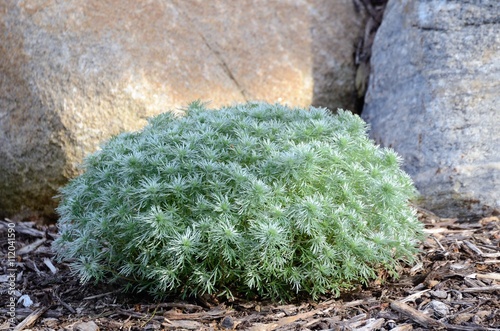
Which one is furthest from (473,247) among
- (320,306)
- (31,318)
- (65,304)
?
(31,318)

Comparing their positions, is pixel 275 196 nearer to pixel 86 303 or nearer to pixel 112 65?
pixel 86 303

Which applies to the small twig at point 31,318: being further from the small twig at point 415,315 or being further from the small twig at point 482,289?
the small twig at point 482,289

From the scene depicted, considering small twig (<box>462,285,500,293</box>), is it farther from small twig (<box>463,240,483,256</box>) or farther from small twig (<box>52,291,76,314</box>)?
small twig (<box>52,291,76,314</box>)

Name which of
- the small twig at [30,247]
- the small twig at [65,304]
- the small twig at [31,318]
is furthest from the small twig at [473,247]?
the small twig at [30,247]

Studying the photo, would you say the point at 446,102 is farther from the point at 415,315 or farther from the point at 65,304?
the point at 65,304

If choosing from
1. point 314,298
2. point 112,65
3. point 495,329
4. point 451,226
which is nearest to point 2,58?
point 112,65

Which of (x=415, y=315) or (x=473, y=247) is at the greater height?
(x=473, y=247)

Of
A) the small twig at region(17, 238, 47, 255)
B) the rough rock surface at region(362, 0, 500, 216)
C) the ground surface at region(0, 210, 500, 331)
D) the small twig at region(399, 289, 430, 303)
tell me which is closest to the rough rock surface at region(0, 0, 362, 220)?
the small twig at region(17, 238, 47, 255)
